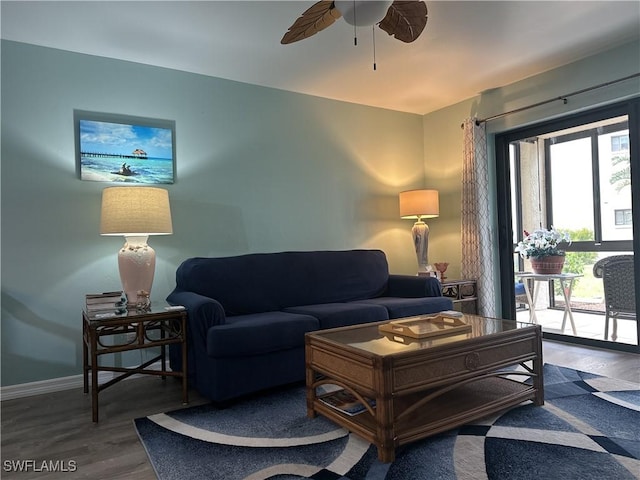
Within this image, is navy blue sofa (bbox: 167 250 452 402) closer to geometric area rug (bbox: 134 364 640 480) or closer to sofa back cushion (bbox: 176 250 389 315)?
sofa back cushion (bbox: 176 250 389 315)

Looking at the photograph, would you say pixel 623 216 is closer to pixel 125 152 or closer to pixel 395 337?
pixel 395 337

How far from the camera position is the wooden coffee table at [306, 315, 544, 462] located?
178 cm

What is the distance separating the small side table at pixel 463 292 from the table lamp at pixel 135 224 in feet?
8.66

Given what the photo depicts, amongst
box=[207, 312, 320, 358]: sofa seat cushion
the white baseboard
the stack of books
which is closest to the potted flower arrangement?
box=[207, 312, 320, 358]: sofa seat cushion

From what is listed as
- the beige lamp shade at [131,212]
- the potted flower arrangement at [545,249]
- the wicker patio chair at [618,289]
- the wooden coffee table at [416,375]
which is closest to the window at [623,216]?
the wicker patio chair at [618,289]

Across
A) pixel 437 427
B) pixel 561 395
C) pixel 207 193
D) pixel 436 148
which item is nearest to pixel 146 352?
pixel 207 193

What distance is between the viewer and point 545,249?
4.04 metres

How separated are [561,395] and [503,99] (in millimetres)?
2809

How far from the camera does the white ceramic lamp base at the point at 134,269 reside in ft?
9.04

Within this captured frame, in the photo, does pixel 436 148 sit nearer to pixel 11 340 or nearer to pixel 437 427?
pixel 437 427

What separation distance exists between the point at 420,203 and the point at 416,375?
2659 millimetres

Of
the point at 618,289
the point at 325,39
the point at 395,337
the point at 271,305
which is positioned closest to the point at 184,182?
the point at 271,305

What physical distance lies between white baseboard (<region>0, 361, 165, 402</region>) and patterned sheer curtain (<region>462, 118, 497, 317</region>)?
3.29 metres

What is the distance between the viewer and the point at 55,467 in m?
1.86
